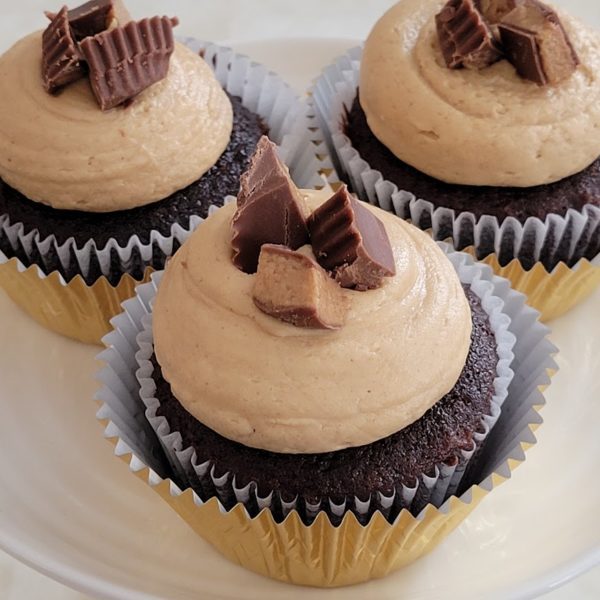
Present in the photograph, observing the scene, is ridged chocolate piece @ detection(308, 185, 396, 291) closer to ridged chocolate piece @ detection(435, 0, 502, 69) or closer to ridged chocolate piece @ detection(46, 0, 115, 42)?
ridged chocolate piece @ detection(435, 0, 502, 69)

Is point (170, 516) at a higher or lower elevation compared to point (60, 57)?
lower

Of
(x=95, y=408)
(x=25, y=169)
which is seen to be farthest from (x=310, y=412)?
(x=25, y=169)

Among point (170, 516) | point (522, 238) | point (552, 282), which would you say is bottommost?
point (170, 516)

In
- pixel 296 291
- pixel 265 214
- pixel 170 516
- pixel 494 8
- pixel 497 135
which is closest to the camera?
pixel 296 291

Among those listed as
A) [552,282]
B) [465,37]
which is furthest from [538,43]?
[552,282]

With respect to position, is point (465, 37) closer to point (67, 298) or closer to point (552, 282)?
point (552, 282)

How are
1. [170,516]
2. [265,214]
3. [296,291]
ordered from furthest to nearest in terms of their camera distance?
[170,516]
[265,214]
[296,291]
